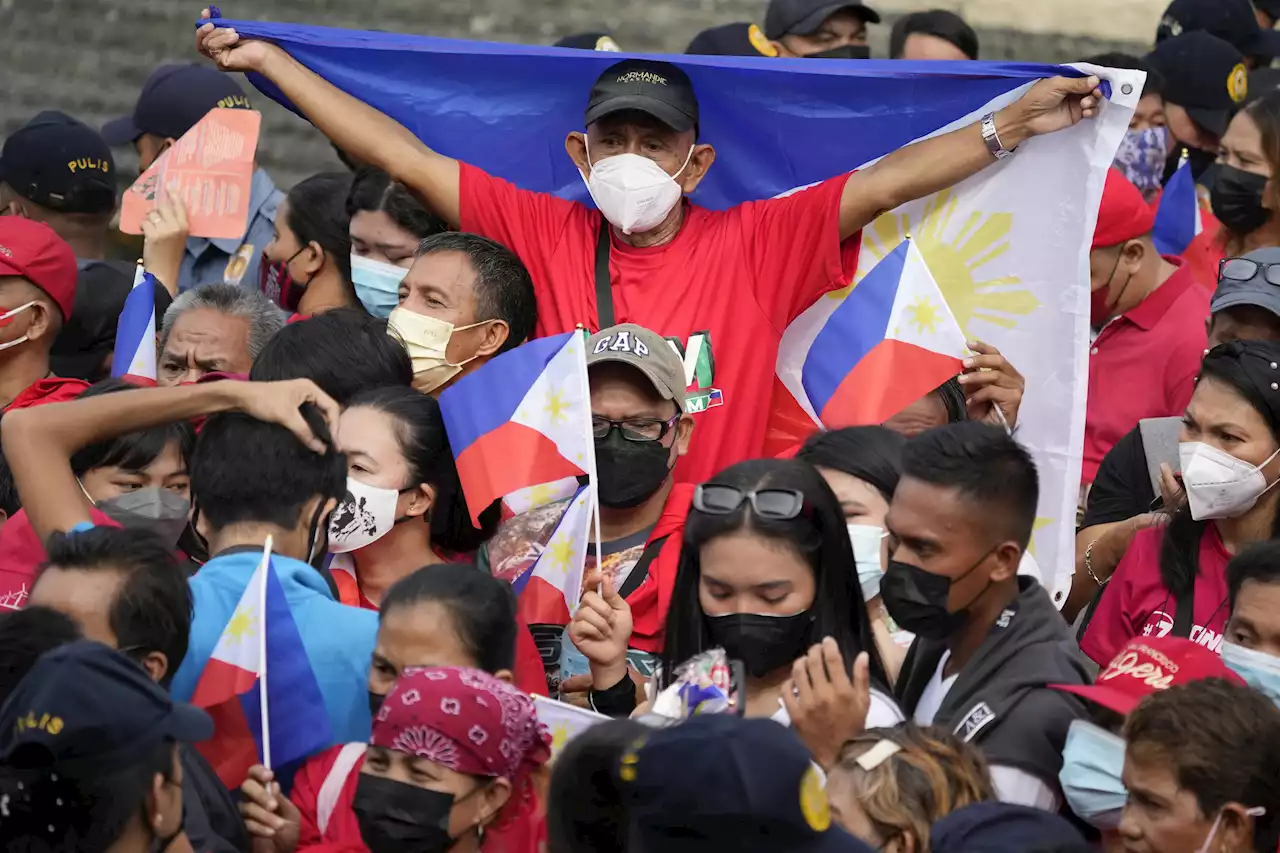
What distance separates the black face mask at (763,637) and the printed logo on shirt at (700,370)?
140 cm

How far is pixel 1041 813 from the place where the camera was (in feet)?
10.4

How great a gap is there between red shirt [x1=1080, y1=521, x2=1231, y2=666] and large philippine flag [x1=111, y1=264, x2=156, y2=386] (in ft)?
9.43

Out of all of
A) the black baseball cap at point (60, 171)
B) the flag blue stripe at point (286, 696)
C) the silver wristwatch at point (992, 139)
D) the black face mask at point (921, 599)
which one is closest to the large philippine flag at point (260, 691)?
the flag blue stripe at point (286, 696)

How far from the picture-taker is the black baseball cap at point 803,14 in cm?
839

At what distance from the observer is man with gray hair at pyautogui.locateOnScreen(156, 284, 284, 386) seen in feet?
20.6

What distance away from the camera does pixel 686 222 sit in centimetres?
603

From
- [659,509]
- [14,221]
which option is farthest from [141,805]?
[14,221]

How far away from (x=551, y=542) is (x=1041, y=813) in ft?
6.90

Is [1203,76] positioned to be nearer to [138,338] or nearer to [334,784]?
[138,338]

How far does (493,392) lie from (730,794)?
252 cm

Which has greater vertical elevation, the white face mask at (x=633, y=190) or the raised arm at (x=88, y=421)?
the white face mask at (x=633, y=190)

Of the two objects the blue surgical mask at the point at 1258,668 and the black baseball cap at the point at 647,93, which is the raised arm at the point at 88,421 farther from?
the blue surgical mask at the point at 1258,668

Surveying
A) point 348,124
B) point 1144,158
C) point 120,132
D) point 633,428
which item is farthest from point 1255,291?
point 120,132

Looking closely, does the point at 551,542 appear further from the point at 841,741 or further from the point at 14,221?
the point at 14,221
